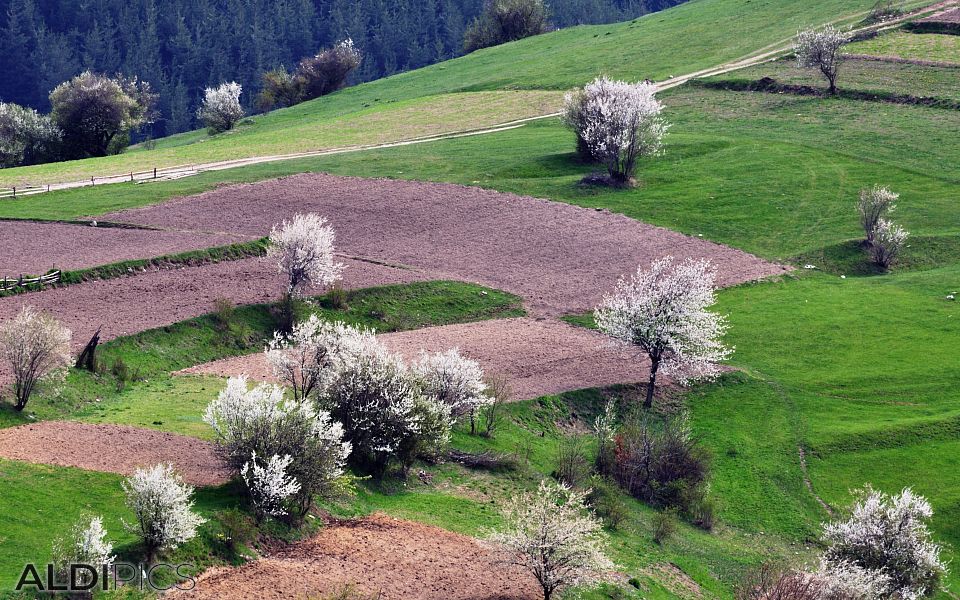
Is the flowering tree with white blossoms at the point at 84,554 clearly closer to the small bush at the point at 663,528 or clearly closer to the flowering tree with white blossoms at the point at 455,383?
the flowering tree with white blossoms at the point at 455,383

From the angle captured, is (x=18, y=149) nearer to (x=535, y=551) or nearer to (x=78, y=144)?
(x=78, y=144)

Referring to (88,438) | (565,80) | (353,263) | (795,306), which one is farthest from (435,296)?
(565,80)

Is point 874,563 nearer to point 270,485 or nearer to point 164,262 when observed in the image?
point 270,485

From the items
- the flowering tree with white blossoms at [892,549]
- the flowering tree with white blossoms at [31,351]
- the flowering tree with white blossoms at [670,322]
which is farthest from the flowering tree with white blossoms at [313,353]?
the flowering tree with white blossoms at [892,549]

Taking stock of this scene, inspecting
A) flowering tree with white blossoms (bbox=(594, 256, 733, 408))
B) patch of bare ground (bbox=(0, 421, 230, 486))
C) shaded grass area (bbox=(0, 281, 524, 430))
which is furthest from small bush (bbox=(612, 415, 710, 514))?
patch of bare ground (bbox=(0, 421, 230, 486))

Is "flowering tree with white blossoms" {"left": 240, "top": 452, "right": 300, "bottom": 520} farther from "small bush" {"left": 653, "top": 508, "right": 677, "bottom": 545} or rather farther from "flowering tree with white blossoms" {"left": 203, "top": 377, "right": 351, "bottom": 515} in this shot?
"small bush" {"left": 653, "top": 508, "right": 677, "bottom": 545}

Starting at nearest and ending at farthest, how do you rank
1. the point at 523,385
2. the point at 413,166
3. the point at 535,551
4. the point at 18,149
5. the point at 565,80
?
the point at 535,551 → the point at 523,385 → the point at 413,166 → the point at 18,149 → the point at 565,80
